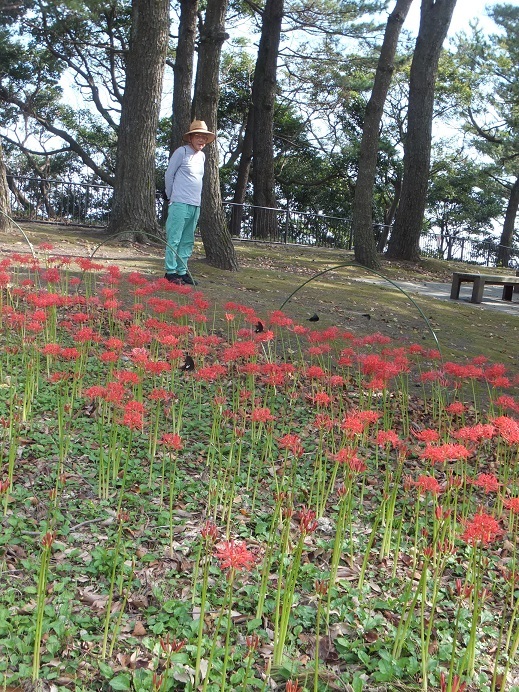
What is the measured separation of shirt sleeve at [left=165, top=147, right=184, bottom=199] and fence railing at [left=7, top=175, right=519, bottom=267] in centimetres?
Answer: 911

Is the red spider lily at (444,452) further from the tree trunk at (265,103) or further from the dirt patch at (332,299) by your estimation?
the tree trunk at (265,103)

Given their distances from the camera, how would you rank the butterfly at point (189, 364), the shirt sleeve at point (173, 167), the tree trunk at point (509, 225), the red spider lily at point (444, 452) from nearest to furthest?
the red spider lily at point (444, 452) < the butterfly at point (189, 364) < the shirt sleeve at point (173, 167) < the tree trunk at point (509, 225)

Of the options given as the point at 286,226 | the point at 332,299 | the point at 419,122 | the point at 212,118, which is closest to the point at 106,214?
the point at 286,226

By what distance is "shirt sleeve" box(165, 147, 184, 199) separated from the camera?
7.61 metres

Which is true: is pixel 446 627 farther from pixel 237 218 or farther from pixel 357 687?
pixel 237 218

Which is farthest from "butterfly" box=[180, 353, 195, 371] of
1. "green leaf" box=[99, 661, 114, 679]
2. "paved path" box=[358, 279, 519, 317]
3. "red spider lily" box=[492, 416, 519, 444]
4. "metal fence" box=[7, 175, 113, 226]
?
"metal fence" box=[7, 175, 113, 226]

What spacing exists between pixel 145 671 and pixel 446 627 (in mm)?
1191

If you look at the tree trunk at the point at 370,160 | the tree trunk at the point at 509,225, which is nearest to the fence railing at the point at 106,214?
the tree trunk at the point at 509,225

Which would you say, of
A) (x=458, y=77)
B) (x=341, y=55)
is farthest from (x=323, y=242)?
(x=458, y=77)

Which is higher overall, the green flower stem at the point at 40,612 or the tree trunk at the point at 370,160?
the tree trunk at the point at 370,160

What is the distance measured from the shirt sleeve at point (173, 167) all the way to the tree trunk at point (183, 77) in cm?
738

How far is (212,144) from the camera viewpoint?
946 centimetres

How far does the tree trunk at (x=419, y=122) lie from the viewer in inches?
588

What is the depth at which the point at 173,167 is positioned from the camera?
7.64 metres
